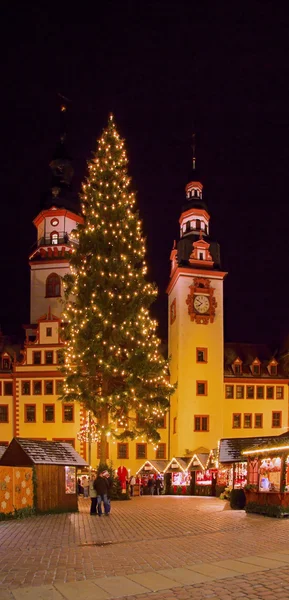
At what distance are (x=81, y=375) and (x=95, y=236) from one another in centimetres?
755

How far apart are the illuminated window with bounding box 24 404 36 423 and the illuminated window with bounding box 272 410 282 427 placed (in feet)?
68.1

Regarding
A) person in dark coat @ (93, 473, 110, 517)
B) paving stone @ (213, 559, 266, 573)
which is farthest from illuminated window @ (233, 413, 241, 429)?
paving stone @ (213, 559, 266, 573)

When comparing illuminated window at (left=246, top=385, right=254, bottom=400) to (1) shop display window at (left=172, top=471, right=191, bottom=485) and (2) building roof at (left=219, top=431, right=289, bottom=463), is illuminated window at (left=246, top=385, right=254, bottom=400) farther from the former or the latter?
(2) building roof at (left=219, top=431, right=289, bottom=463)

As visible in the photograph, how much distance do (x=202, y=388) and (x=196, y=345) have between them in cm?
359

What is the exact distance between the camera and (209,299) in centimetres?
5522

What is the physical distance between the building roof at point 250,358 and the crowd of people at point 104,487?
48.4 feet

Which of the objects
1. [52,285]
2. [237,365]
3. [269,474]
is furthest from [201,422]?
[269,474]

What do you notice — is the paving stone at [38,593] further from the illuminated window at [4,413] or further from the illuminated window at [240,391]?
the illuminated window at [240,391]

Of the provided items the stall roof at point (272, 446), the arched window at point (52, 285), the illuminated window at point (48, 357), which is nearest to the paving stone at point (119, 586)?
the stall roof at point (272, 446)

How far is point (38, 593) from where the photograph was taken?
9.50 metres

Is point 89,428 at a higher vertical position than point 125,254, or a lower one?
lower

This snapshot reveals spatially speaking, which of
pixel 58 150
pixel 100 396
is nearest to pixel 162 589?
pixel 100 396

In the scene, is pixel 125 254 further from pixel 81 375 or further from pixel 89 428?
pixel 89 428

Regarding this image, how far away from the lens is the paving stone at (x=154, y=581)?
982 centimetres
